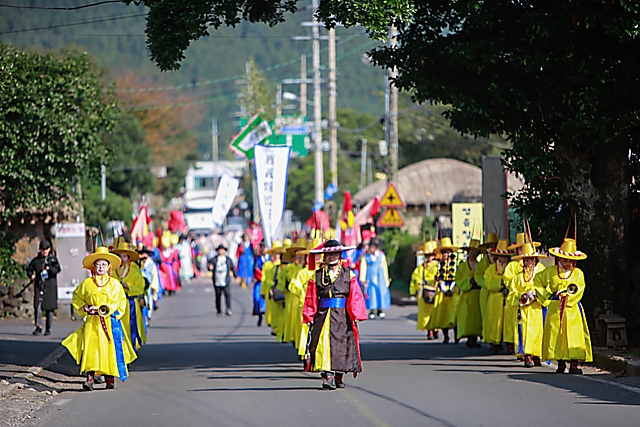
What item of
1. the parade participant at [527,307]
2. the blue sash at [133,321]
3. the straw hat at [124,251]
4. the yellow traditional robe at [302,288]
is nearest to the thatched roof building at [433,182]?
the blue sash at [133,321]

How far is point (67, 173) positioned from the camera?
22047 millimetres

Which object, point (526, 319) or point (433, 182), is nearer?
point (526, 319)

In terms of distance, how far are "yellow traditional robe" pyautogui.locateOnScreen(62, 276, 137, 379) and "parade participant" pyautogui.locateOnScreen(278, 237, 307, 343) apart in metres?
3.95

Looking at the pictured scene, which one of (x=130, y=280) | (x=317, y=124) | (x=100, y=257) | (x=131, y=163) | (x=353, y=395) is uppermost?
(x=317, y=124)

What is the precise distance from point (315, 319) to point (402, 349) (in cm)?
534

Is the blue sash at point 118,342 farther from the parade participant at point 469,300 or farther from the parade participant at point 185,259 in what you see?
the parade participant at point 185,259

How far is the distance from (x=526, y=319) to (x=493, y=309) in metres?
1.66

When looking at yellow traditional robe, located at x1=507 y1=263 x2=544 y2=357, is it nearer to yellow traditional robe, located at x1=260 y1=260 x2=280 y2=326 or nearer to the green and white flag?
yellow traditional robe, located at x1=260 y1=260 x2=280 y2=326

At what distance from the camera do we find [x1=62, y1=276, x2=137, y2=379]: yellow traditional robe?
40.3 feet

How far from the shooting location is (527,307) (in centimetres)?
1406

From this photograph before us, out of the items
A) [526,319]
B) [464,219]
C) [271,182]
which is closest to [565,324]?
[526,319]

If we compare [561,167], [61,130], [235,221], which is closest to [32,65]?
[61,130]

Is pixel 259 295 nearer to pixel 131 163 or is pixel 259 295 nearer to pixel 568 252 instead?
pixel 568 252

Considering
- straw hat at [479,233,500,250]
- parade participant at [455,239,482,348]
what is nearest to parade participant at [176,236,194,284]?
parade participant at [455,239,482,348]
